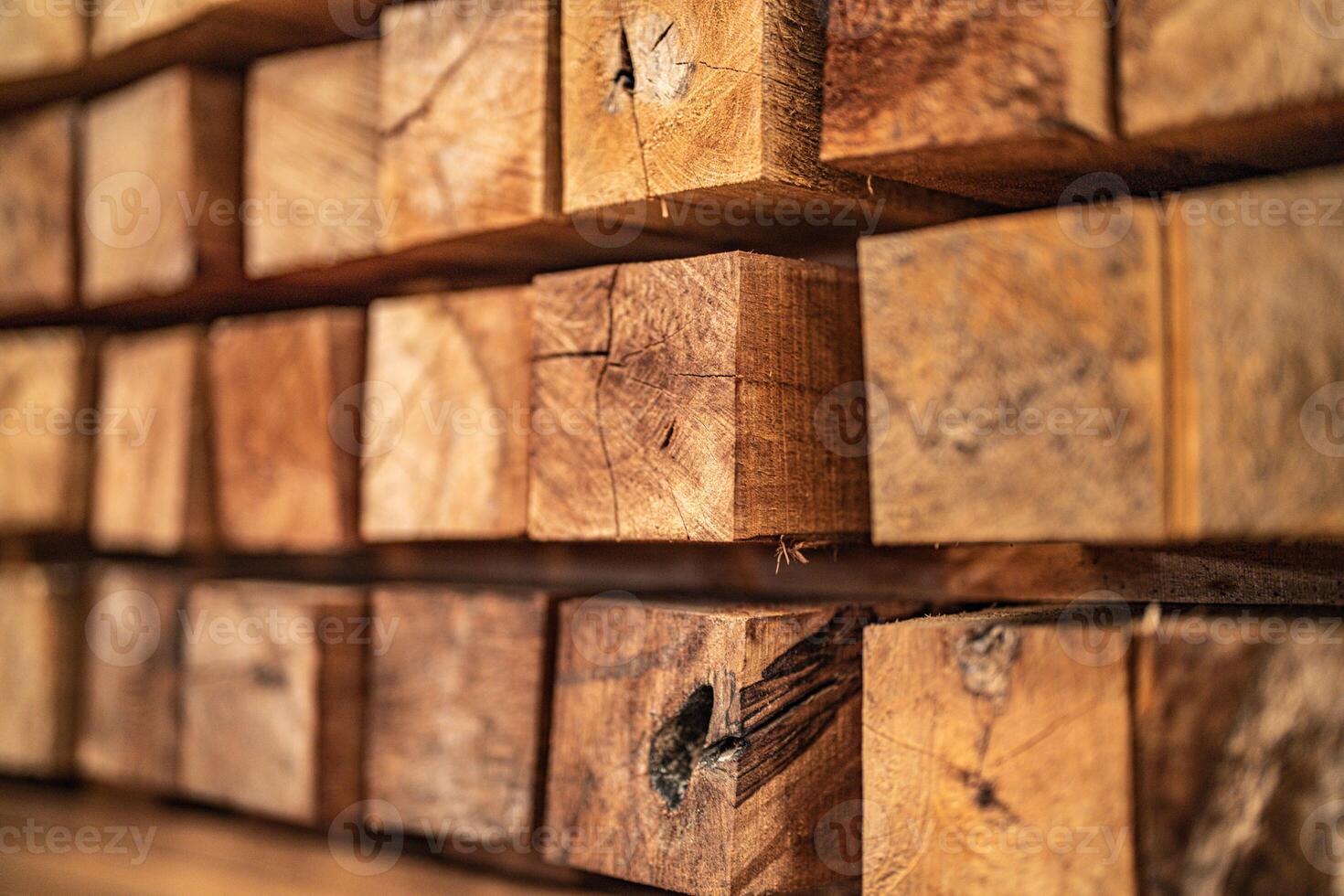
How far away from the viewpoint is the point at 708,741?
1101mm

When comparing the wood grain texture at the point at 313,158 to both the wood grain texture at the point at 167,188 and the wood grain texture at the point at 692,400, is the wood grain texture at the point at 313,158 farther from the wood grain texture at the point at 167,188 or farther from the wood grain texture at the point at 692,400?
the wood grain texture at the point at 692,400

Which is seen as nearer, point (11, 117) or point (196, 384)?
point (196, 384)

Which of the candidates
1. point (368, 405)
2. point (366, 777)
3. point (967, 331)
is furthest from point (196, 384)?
point (967, 331)

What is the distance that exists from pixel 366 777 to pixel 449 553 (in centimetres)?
29

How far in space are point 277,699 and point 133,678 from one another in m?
0.32

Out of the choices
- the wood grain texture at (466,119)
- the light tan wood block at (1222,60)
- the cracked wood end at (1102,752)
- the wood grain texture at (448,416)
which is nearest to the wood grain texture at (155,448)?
the wood grain texture at (448,416)

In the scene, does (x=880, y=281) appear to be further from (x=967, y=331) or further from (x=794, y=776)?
(x=794, y=776)

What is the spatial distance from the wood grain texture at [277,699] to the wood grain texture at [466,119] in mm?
455

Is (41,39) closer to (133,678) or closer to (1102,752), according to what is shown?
(133,678)

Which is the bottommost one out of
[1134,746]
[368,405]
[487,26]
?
[1134,746]

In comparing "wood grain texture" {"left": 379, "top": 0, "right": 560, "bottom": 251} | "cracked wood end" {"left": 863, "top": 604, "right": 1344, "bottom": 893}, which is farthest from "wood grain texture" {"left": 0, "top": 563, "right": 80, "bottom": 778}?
"cracked wood end" {"left": 863, "top": 604, "right": 1344, "bottom": 893}

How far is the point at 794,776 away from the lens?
111 centimetres

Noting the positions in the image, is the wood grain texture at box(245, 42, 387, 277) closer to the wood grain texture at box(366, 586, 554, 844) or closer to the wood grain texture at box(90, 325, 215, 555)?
the wood grain texture at box(90, 325, 215, 555)

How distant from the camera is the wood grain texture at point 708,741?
1081 mm
